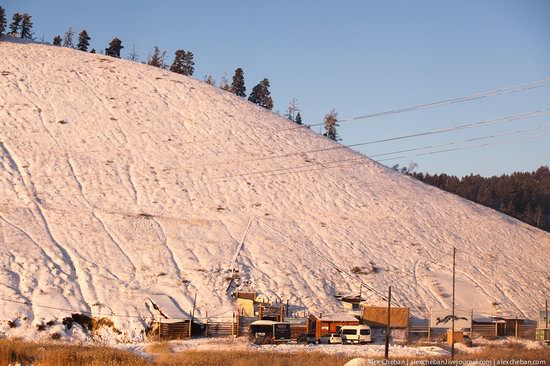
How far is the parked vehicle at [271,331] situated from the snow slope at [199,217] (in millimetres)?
4140

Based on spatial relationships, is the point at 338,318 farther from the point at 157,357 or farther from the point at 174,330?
the point at 157,357

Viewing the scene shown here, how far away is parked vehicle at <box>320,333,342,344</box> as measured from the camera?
42.3 m

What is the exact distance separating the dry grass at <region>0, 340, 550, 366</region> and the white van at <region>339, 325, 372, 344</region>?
7628mm

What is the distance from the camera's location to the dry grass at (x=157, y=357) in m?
26.4

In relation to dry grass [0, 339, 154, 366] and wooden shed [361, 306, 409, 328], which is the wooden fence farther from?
dry grass [0, 339, 154, 366]

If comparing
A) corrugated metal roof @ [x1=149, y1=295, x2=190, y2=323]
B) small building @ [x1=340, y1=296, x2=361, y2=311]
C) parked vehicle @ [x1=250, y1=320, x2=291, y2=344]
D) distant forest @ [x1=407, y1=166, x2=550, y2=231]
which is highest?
distant forest @ [x1=407, y1=166, x2=550, y2=231]

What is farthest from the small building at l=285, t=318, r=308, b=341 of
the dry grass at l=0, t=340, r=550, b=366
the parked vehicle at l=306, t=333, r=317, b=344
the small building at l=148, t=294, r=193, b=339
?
the dry grass at l=0, t=340, r=550, b=366

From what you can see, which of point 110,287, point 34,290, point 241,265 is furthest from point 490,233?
point 34,290

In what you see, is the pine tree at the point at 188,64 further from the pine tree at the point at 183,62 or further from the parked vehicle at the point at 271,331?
the parked vehicle at the point at 271,331

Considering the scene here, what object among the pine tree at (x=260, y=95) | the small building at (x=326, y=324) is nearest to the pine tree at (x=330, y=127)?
the pine tree at (x=260, y=95)

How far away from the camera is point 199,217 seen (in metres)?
60.4

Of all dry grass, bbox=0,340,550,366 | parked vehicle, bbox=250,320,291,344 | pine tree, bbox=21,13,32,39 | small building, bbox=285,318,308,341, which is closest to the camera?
dry grass, bbox=0,340,550,366

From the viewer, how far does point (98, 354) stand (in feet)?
91.7

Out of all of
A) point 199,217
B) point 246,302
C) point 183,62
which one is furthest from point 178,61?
point 246,302
